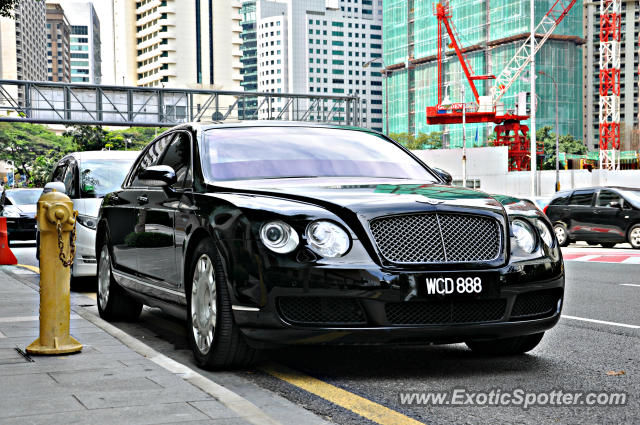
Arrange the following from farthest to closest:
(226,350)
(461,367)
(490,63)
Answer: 1. (490,63)
2. (461,367)
3. (226,350)

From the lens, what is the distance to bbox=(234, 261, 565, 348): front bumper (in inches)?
186

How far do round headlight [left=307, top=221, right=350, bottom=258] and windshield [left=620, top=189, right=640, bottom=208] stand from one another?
650 inches

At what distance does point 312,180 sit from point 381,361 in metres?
1.28

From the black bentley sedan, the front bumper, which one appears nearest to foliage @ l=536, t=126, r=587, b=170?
the black bentley sedan

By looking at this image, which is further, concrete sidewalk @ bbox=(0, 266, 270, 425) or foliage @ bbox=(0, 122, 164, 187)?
foliage @ bbox=(0, 122, 164, 187)

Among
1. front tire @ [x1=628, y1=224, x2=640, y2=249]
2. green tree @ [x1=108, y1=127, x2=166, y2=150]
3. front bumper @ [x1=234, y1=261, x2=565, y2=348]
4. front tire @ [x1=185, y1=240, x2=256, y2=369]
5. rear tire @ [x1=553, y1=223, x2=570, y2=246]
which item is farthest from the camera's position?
green tree @ [x1=108, y1=127, x2=166, y2=150]

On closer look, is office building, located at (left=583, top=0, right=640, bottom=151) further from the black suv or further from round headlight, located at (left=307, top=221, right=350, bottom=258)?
round headlight, located at (left=307, top=221, right=350, bottom=258)

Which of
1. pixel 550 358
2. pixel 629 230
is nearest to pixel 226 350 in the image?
pixel 550 358

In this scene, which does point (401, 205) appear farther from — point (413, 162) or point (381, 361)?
point (413, 162)

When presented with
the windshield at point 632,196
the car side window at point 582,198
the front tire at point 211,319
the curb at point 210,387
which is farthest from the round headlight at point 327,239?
the car side window at point 582,198

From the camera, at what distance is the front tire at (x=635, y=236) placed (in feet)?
64.0

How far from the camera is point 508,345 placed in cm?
580

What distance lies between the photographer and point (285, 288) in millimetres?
4746

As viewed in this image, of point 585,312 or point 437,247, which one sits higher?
point 437,247
